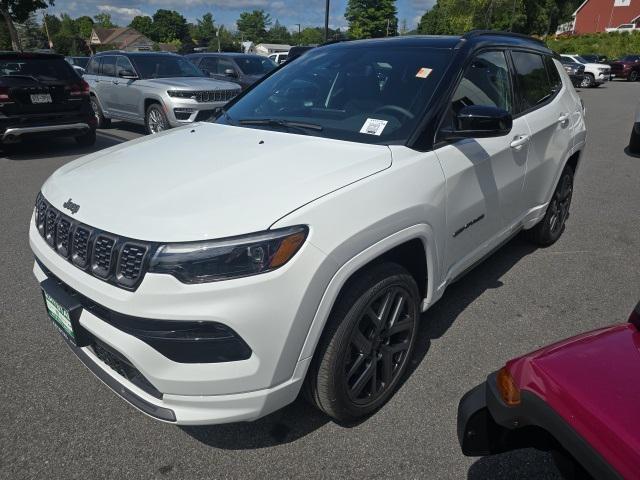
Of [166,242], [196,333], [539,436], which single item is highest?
[166,242]

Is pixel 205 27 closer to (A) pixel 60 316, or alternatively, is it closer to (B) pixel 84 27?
(B) pixel 84 27

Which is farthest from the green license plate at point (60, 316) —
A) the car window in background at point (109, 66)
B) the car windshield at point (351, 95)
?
the car window in background at point (109, 66)

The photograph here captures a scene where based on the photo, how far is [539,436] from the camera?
1.54 metres

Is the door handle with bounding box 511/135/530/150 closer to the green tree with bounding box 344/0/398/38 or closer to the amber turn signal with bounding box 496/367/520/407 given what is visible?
the amber turn signal with bounding box 496/367/520/407

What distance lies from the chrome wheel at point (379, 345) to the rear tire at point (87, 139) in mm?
8367

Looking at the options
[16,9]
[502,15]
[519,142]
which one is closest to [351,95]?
[519,142]

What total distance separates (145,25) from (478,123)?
13000cm

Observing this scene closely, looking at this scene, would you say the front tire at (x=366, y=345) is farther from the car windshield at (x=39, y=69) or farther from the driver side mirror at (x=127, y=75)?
the driver side mirror at (x=127, y=75)

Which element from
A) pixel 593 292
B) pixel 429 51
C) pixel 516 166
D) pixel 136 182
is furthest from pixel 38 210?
pixel 593 292

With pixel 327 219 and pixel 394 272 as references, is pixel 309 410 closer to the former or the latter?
pixel 394 272

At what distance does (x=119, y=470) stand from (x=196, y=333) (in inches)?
34.3

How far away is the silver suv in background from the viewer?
903cm

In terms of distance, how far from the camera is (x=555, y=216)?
14.5ft

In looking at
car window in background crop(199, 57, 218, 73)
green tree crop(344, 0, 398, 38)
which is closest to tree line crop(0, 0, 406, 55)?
green tree crop(344, 0, 398, 38)
